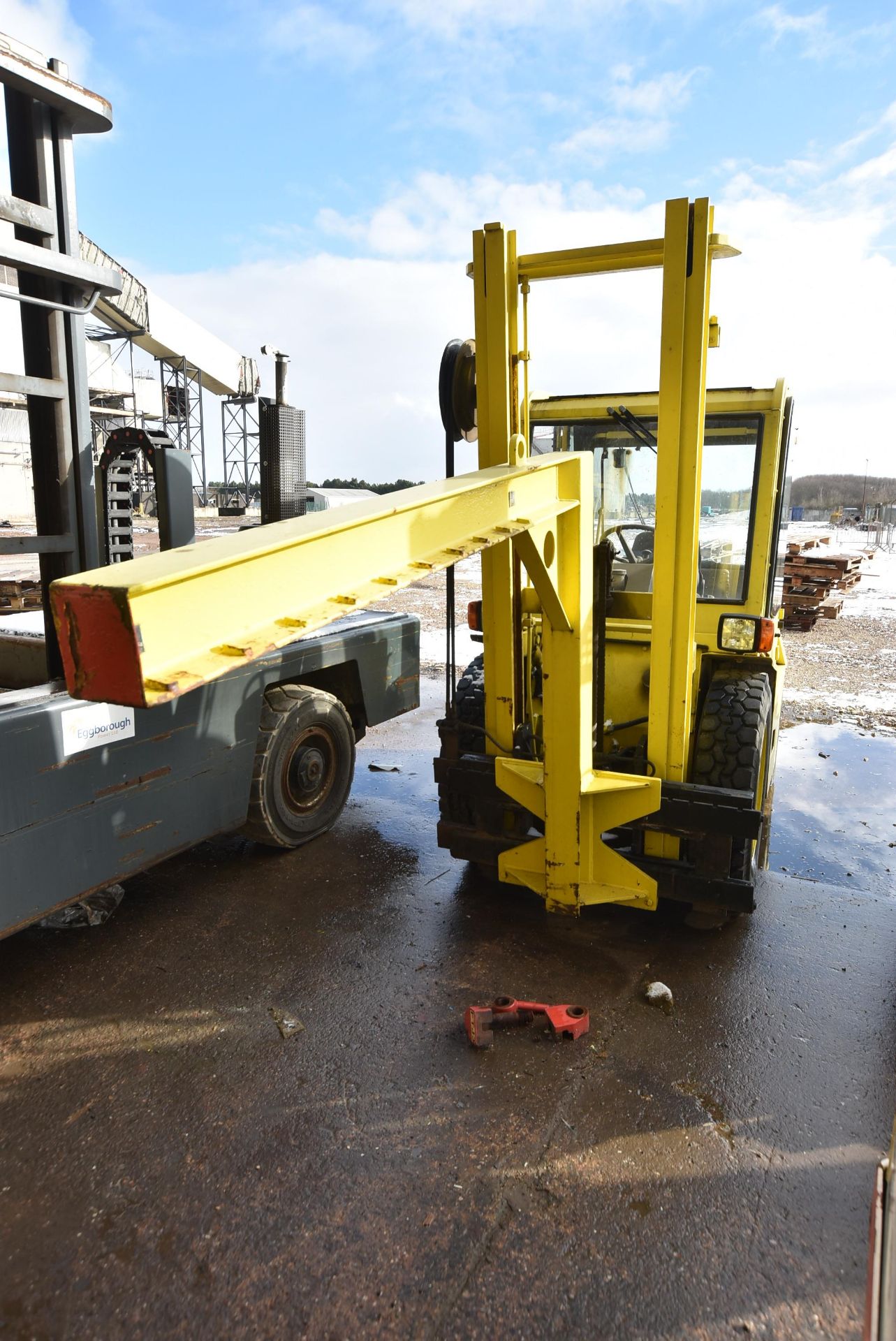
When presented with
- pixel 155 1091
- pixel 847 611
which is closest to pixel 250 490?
pixel 847 611

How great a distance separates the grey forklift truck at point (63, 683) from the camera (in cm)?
314

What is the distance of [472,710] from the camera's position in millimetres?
4359

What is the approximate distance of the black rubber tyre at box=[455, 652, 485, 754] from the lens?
4.15 meters

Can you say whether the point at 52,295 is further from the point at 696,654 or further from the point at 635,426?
the point at 696,654

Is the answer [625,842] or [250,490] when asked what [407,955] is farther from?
[250,490]

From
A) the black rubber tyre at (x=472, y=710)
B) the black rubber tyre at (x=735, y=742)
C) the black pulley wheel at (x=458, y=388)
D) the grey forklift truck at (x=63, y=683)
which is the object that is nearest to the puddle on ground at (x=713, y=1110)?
the black rubber tyre at (x=735, y=742)

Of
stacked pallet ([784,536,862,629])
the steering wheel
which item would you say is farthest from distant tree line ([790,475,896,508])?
the steering wheel

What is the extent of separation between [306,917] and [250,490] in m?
39.2

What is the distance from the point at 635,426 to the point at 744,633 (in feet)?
3.61

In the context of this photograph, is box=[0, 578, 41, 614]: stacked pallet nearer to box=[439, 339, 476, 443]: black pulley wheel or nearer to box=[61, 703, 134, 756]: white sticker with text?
box=[61, 703, 134, 756]: white sticker with text

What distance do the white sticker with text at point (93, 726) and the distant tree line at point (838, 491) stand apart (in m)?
58.8

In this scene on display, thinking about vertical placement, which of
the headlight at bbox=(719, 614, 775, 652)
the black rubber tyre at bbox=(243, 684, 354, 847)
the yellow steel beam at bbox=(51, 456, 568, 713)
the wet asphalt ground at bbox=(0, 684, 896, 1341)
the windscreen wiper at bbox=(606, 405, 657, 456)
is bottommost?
the wet asphalt ground at bbox=(0, 684, 896, 1341)

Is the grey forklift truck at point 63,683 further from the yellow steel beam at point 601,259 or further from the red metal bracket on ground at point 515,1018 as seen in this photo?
the red metal bracket on ground at point 515,1018

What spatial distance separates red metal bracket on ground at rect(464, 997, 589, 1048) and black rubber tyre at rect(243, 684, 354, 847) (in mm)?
1782
